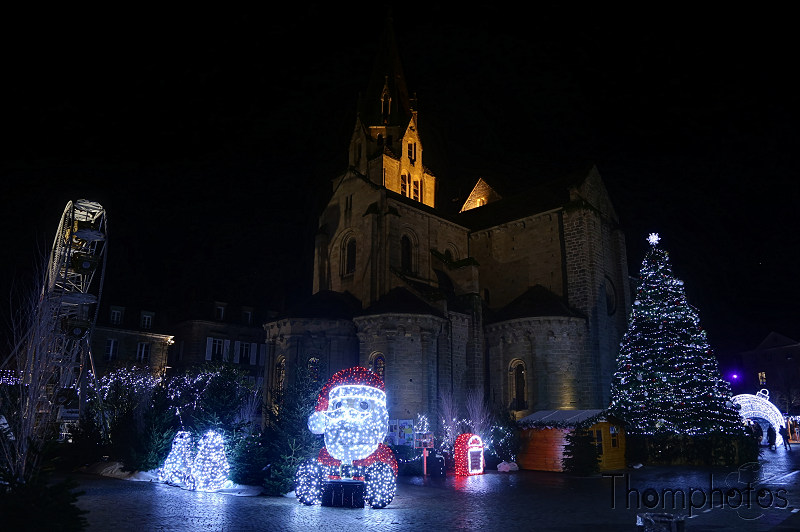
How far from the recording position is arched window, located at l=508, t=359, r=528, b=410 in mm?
30703

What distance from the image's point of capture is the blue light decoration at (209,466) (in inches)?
606

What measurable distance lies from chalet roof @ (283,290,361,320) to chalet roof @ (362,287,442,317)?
1648 millimetres

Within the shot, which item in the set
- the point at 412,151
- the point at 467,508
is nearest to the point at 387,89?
the point at 412,151

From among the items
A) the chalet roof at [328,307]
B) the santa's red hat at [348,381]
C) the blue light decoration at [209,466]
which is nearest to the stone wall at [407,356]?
the chalet roof at [328,307]

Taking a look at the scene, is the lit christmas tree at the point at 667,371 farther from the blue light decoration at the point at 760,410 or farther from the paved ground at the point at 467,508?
the blue light decoration at the point at 760,410

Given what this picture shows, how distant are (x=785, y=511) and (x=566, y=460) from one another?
10.4m

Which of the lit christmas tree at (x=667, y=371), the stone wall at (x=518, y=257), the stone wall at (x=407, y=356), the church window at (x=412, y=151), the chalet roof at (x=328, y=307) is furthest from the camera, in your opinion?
the church window at (x=412, y=151)

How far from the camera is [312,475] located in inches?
527

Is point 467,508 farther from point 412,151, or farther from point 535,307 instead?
point 412,151

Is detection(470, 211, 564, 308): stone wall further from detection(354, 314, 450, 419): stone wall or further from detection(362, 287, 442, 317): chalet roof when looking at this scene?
detection(354, 314, 450, 419): stone wall

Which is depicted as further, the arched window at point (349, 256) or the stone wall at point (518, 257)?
the arched window at point (349, 256)

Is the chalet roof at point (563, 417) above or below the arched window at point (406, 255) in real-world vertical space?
below

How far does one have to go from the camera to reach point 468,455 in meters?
20.5

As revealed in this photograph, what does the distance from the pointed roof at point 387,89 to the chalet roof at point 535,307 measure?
59.3 feet
